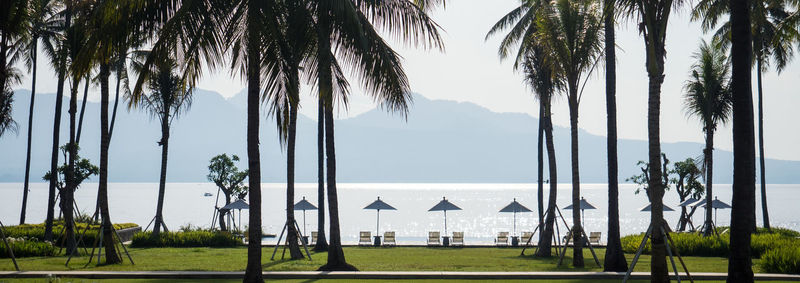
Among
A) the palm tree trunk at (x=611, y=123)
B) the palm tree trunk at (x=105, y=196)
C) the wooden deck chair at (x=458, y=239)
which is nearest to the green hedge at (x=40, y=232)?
the palm tree trunk at (x=105, y=196)

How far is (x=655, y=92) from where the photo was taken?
13.9m

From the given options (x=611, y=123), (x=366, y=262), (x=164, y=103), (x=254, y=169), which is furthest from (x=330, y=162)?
(x=164, y=103)

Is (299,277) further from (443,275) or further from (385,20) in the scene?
(385,20)

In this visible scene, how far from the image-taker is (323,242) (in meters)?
28.2

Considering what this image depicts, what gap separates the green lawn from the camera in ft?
61.9

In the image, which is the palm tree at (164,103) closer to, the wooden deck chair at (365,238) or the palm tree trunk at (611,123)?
the wooden deck chair at (365,238)

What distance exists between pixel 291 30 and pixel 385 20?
86.9 inches

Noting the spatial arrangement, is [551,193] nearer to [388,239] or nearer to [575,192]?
[575,192]

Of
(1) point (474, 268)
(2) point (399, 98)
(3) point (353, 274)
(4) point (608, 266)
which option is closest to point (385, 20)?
(2) point (399, 98)

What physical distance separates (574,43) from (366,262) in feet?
27.7

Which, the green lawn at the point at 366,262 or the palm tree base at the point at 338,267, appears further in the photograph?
the green lawn at the point at 366,262

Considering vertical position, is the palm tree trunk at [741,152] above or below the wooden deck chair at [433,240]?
above

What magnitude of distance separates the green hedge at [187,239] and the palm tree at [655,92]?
2014cm

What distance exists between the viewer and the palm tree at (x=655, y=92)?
13.0 meters
